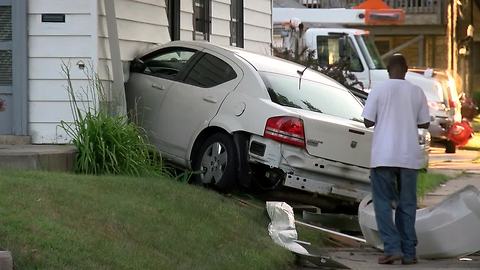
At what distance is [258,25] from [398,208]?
31.0 feet

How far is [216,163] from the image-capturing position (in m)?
9.82

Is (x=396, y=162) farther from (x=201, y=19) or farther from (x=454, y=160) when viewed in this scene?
(x=454, y=160)

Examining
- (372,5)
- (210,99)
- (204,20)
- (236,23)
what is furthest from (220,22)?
(372,5)

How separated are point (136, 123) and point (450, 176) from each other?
6.78 meters

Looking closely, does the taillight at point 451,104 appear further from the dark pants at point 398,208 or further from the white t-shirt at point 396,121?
the dark pants at point 398,208

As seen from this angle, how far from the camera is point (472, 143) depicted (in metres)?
23.2

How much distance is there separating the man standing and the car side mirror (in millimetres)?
4011

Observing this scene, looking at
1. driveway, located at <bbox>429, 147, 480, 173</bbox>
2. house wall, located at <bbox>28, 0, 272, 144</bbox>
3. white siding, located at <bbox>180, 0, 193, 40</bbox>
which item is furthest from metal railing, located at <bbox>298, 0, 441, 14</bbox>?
→ house wall, located at <bbox>28, 0, 272, 144</bbox>

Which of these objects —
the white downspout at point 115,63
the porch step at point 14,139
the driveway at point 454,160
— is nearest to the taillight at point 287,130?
the white downspout at point 115,63

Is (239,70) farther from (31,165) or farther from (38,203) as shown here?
(38,203)

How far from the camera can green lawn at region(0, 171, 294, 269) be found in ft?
20.5

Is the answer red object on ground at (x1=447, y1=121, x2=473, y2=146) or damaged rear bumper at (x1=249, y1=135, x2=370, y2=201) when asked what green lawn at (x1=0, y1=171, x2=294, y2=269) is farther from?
red object on ground at (x1=447, y1=121, x2=473, y2=146)

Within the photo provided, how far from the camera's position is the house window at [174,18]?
1331 cm

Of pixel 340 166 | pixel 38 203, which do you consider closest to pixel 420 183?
pixel 340 166
